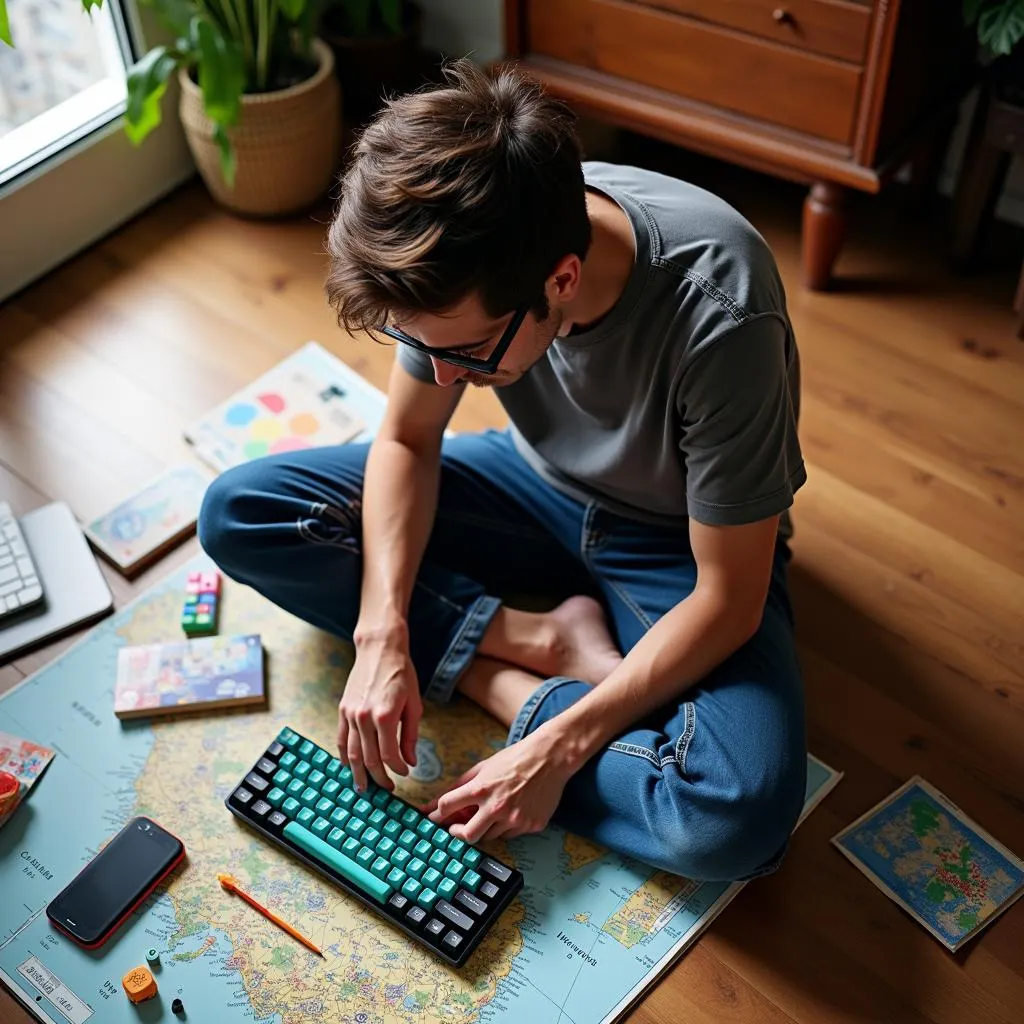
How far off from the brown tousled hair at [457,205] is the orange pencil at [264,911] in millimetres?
711

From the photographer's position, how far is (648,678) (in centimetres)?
146

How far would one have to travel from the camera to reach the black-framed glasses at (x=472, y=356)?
4.04ft

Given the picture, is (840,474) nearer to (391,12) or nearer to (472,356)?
(472,356)

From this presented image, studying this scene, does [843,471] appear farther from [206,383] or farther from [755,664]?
[206,383]

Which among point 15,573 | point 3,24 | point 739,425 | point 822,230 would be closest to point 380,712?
point 739,425

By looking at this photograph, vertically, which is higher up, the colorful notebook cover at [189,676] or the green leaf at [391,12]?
the green leaf at [391,12]

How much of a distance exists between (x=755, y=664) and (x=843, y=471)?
22.8 inches

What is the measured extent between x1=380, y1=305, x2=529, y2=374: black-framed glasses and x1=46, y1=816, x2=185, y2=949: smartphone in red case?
2.29ft

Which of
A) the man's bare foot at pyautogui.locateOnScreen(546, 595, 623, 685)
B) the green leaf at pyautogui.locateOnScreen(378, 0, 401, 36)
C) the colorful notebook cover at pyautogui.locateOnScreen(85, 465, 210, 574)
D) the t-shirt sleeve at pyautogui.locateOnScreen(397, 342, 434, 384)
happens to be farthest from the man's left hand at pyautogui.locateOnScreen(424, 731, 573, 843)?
the green leaf at pyautogui.locateOnScreen(378, 0, 401, 36)

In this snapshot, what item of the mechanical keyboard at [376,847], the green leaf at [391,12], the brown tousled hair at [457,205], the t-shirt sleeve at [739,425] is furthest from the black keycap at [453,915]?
the green leaf at [391,12]

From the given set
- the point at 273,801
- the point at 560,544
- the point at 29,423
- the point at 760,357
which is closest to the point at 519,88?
the point at 760,357

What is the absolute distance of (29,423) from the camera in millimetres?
2078

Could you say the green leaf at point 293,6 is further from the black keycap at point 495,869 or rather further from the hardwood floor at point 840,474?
the black keycap at point 495,869

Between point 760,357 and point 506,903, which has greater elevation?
point 760,357
